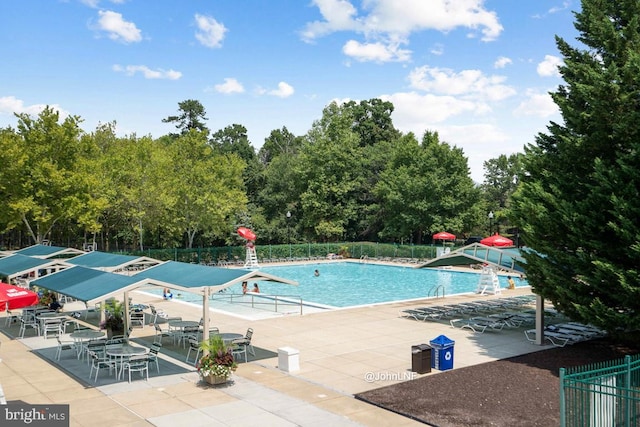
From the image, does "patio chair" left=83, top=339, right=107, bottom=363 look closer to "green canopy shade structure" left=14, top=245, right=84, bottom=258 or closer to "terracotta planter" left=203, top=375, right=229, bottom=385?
"terracotta planter" left=203, top=375, right=229, bottom=385

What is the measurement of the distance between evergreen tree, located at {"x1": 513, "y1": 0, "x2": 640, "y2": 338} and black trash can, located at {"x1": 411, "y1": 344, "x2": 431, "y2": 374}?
4484 mm

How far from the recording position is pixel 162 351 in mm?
19016

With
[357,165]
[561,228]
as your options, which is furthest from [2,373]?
[357,165]

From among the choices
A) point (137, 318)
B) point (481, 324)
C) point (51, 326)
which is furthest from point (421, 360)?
point (51, 326)

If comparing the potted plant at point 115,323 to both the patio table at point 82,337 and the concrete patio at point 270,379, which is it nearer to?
the concrete patio at point 270,379

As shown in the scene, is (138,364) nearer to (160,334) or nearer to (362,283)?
(160,334)

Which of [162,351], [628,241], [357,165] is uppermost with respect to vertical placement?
[357,165]

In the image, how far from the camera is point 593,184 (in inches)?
675

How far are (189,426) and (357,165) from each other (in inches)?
2038

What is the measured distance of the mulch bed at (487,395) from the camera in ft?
39.6

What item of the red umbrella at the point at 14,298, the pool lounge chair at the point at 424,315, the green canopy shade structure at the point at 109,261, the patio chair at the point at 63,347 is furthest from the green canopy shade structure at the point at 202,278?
the pool lounge chair at the point at 424,315

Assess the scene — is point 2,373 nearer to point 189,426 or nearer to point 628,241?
point 189,426

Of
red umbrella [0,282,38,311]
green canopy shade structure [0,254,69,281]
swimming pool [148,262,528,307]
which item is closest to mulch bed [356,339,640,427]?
red umbrella [0,282,38,311]

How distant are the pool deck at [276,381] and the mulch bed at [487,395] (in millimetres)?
597
